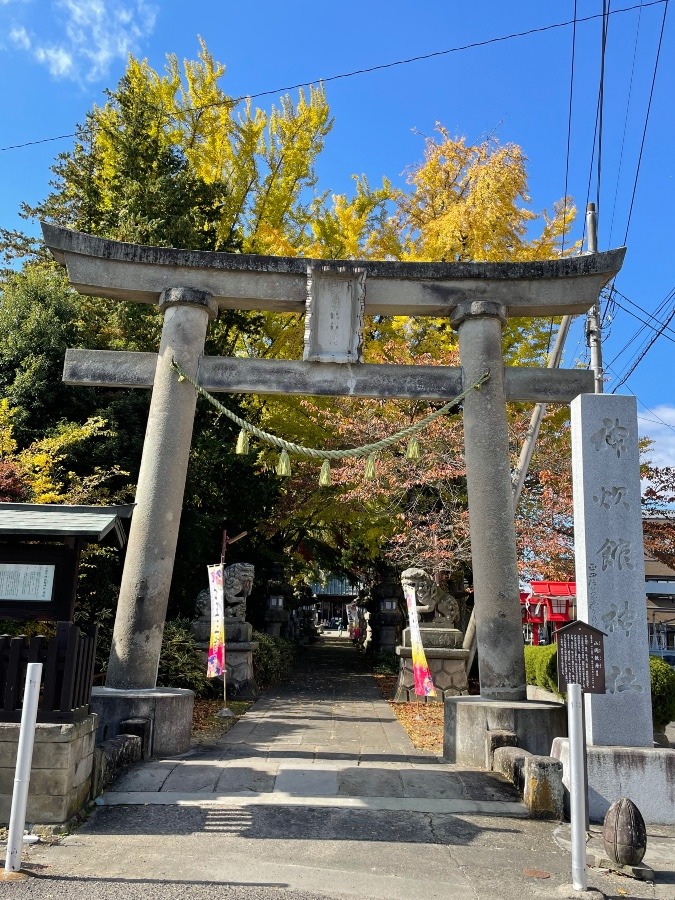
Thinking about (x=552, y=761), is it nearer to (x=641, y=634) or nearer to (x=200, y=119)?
(x=641, y=634)

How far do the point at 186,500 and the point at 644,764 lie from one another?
1113cm

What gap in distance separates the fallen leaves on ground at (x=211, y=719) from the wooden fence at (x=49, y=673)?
3603 mm

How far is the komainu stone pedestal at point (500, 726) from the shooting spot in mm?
7680

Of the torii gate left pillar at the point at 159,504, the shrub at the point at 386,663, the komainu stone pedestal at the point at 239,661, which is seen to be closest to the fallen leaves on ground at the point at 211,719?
the komainu stone pedestal at the point at 239,661

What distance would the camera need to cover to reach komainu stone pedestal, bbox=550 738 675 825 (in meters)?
6.19

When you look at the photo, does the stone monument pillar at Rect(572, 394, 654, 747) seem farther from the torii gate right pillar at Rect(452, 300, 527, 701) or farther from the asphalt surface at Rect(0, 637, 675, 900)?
the torii gate right pillar at Rect(452, 300, 527, 701)

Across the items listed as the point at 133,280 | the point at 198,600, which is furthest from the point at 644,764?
the point at 198,600

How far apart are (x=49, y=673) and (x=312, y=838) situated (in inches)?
98.7

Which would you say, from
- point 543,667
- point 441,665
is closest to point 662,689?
point 543,667

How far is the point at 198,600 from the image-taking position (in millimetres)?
14289

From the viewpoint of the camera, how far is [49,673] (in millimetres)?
5621

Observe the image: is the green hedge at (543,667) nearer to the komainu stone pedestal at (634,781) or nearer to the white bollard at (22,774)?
the komainu stone pedestal at (634,781)

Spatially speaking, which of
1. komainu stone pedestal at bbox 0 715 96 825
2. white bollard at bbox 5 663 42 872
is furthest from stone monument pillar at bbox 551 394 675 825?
white bollard at bbox 5 663 42 872

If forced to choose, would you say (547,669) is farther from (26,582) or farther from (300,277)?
(26,582)
